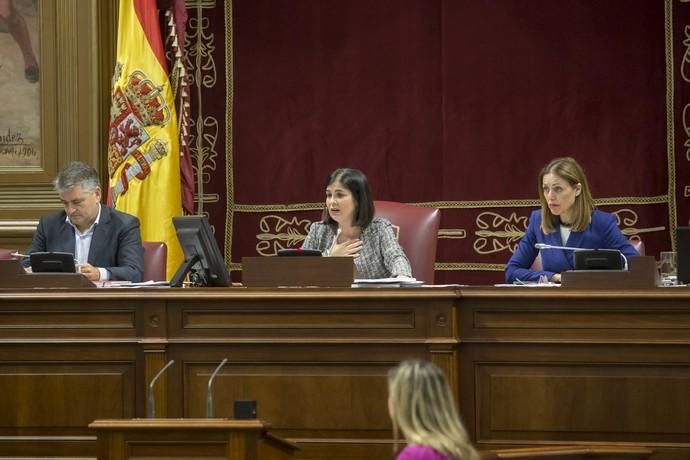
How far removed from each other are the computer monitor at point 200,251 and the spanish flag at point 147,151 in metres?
2.00

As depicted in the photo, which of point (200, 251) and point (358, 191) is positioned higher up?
point (358, 191)

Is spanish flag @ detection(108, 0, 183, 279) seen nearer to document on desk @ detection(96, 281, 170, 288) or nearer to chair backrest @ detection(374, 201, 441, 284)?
document on desk @ detection(96, 281, 170, 288)

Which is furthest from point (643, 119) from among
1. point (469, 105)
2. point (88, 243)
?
point (88, 243)

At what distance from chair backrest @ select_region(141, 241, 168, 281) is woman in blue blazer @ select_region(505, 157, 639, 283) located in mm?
1725

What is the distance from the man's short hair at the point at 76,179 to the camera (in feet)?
20.4

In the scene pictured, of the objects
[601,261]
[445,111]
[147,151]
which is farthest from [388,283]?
[445,111]

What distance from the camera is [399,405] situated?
2.85 m

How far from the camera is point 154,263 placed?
6.32 m

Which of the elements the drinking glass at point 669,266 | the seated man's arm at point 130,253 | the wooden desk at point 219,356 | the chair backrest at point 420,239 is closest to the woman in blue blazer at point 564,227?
the chair backrest at point 420,239

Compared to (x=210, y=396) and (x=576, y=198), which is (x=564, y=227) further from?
(x=210, y=396)

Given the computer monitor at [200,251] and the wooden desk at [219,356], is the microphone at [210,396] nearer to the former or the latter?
the wooden desk at [219,356]

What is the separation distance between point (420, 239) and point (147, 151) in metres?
2.00

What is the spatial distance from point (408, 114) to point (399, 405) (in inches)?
205

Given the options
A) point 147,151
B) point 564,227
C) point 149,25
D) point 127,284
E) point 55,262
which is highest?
point 149,25
